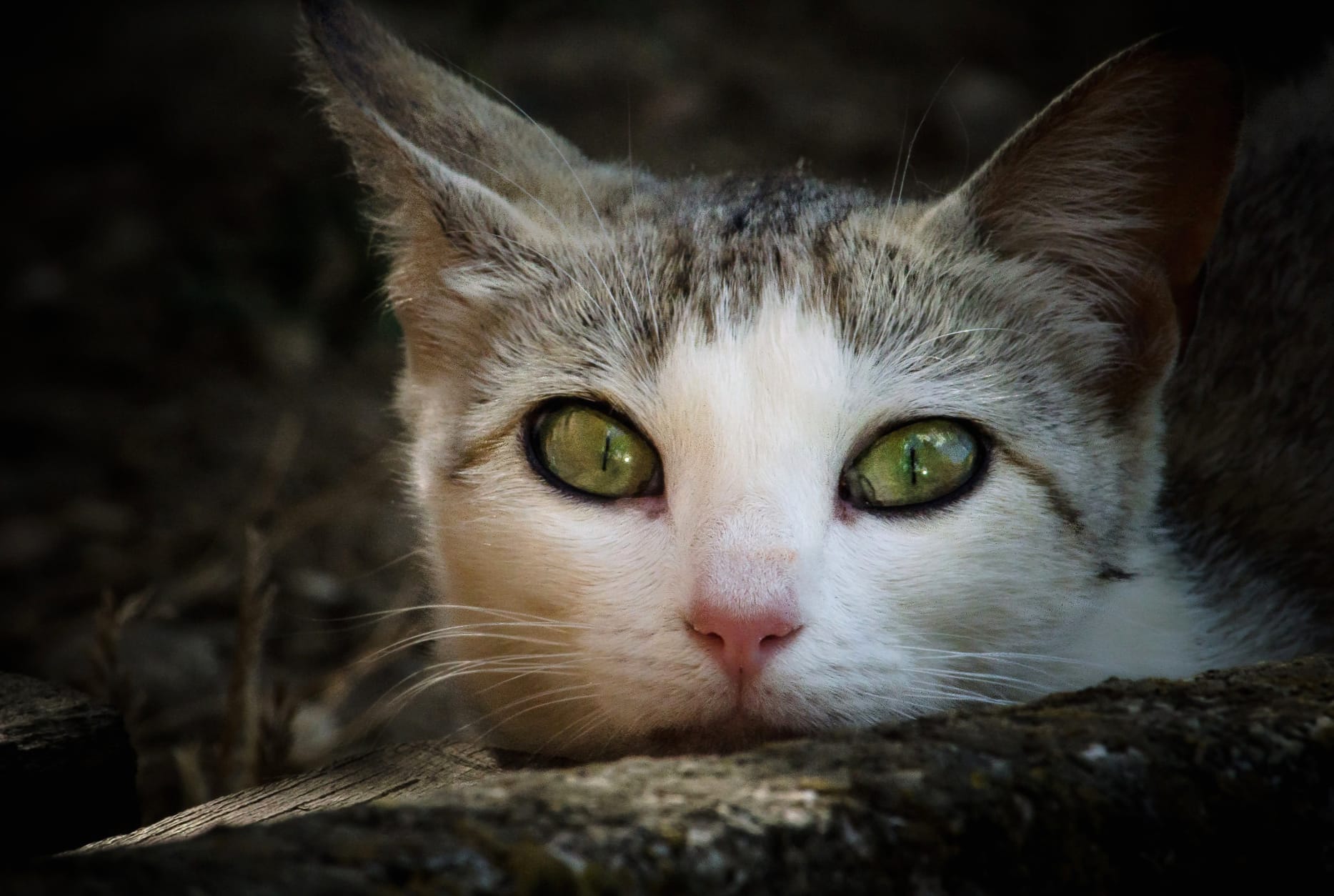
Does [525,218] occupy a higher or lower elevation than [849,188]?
lower

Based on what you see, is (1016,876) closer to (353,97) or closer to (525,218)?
(525,218)

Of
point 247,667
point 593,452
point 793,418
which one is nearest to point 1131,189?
point 793,418

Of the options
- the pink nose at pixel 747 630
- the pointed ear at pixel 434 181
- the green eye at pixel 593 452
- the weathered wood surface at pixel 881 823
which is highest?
the pointed ear at pixel 434 181

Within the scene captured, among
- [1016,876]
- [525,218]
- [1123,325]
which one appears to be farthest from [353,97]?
[1016,876]

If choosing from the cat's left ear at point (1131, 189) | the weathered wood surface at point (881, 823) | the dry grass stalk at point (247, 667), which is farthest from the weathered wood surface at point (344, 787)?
the cat's left ear at point (1131, 189)

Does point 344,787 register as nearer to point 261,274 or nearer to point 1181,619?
point 1181,619

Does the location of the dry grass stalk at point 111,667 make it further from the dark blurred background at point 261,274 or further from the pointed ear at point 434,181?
the pointed ear at point 434,181
